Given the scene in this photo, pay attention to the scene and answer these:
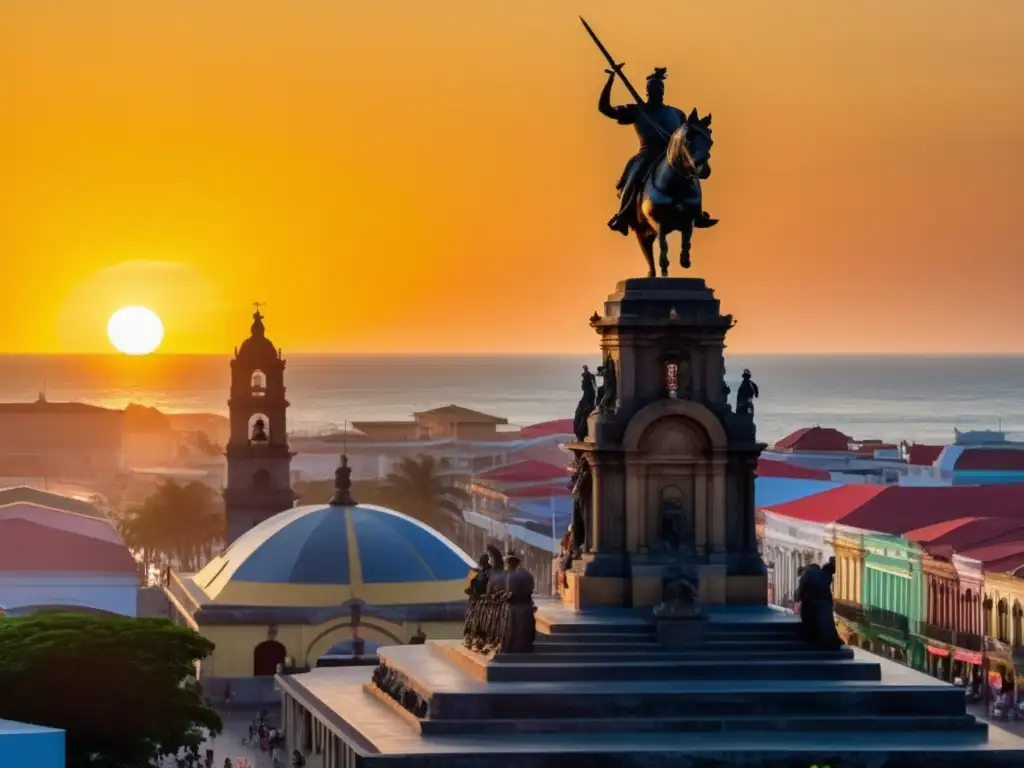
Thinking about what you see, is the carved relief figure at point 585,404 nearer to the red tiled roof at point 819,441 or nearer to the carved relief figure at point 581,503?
the carved relief figure at point 581,503

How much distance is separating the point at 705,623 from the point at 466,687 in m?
3.76

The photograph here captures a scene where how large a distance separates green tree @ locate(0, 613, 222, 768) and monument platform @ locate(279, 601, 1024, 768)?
35.8 ft

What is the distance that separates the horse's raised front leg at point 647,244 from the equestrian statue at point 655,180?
0.05 ft

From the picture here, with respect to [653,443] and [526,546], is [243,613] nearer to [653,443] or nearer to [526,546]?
[653,443]

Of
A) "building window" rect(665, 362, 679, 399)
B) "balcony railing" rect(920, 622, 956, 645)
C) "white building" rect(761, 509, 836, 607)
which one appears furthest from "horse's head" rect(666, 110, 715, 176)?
"white building" rect(761, 509, 836, 607)

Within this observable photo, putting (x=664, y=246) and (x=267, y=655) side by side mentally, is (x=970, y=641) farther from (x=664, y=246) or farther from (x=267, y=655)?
(x=664, y=246)

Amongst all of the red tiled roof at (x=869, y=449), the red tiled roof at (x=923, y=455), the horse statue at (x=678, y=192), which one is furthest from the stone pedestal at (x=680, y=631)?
the red tiled roof at (x=869, y=449)

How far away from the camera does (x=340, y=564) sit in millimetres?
94438

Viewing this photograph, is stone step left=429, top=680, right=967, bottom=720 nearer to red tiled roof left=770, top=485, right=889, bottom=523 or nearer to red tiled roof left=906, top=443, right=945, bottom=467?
red tiled roof left=770, top=485, right=889, bottom=523

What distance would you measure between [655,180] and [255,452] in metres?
50.7

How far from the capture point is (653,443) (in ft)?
195

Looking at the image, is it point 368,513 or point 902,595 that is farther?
point 902,595

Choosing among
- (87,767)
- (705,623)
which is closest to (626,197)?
(705,623)

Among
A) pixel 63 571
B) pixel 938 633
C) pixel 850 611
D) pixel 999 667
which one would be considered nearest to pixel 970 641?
pixel 938 633
